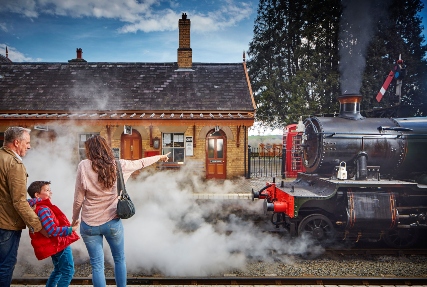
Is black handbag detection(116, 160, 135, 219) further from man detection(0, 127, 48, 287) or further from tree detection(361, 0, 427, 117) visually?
tree detection(361, 0, 427, 117)

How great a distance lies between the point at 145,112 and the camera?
12.3 metres

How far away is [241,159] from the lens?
500 inches

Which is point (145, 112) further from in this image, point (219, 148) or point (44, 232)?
point (44, 232)

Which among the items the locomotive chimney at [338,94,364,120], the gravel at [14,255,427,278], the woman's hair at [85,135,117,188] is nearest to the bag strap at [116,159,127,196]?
the woman's hair at [85,135,117,188]

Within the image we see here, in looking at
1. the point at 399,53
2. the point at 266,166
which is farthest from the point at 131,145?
the point at 399,53

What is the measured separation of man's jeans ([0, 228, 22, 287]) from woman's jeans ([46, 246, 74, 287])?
1.23ft

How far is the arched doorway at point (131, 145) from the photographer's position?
1272cm

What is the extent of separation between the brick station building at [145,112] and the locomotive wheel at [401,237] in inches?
286

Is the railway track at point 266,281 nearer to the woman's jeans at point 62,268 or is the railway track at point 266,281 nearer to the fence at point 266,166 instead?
the woman's jeans at point 62,268

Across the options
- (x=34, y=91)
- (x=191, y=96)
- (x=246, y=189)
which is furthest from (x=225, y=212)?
(x=34, y=91)

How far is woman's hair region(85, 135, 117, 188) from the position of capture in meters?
2.63

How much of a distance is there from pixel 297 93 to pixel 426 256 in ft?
48.2

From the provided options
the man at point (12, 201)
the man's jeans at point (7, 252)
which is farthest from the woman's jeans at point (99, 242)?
the man's jeans at point (7, 252)

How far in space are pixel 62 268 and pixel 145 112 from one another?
32.2ft
